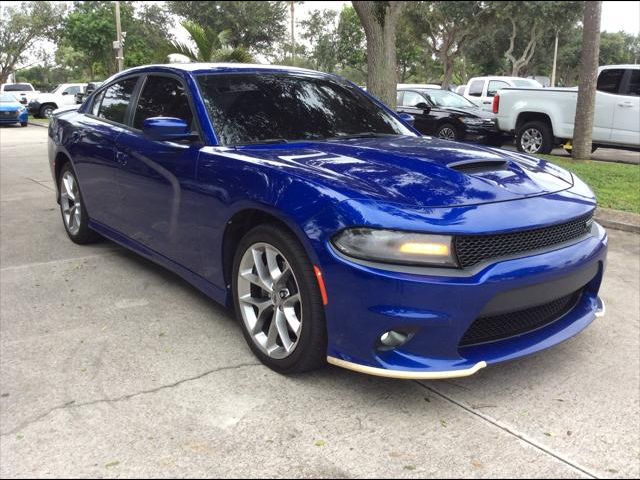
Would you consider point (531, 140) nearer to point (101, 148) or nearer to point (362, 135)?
point (362, 135)

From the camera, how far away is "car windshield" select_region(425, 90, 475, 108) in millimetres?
14007

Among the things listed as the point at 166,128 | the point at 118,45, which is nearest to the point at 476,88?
the point at 166,128

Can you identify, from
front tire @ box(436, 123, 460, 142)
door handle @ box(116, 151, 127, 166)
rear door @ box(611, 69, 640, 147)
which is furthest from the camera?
front tire @ box(436, 123, 460, 142)

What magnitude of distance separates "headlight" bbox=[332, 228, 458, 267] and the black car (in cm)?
1025

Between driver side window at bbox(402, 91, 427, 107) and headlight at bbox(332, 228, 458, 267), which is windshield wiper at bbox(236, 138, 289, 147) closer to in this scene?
headlight at bbox(332, 228, 458, 267)

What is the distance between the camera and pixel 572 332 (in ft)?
9.97

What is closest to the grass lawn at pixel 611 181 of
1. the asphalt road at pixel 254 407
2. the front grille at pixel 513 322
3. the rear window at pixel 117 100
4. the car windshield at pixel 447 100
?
the asphalt road at pixel 254 407

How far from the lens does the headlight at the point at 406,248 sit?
259 cm

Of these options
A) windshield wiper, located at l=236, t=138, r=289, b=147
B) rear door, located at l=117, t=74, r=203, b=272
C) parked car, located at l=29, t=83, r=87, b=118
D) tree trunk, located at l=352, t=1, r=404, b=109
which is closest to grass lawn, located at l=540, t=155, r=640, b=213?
tree trunk, located at l=352, t=1, r=404, b=109

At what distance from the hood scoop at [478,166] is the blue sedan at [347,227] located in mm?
12

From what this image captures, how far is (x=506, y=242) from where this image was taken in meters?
2.73

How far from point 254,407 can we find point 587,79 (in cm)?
889

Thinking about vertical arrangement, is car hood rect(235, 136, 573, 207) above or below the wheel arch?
above

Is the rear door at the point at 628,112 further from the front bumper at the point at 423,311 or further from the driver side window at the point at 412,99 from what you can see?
the front bumper at the point at 423,311
